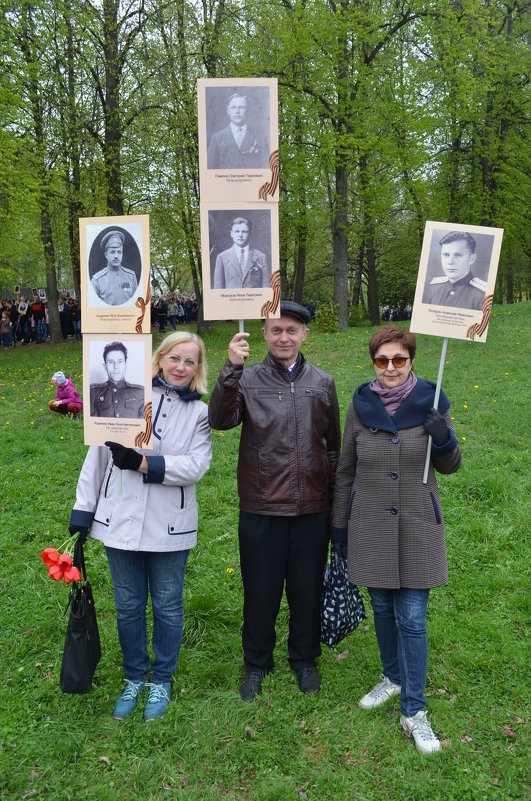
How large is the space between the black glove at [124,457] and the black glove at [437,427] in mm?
1457

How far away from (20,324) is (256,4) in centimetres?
1379

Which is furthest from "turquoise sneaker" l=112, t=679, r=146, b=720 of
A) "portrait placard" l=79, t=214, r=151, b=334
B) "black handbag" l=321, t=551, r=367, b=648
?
"portrait placard" l=79, t=214, r=151, b=334

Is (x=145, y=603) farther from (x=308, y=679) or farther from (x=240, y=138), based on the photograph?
(x=240, y=138)

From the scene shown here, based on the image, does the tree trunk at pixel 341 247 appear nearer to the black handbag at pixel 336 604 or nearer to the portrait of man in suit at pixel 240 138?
the black handbag at pixel 336 604

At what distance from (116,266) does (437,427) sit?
178 cm

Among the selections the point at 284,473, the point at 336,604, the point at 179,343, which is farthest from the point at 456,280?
the point at 336,604

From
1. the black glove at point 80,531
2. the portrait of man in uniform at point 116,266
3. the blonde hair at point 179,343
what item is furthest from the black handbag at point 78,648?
the portrait of man in uniform at point 116,266

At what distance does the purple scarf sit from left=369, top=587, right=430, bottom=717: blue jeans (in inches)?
37.4

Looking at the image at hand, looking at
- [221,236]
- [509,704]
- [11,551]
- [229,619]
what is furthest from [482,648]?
[11,551]

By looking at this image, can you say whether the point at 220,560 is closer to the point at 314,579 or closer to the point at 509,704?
the point at 314,579

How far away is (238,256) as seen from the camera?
3.18 metres

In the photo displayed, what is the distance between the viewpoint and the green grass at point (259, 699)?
3.05 metres

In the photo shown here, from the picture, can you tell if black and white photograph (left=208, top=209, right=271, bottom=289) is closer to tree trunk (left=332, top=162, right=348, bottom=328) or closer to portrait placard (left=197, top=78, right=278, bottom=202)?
portrait placard (left=197, top=78, right=278, bottom=202)

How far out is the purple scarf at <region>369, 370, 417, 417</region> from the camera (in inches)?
126
